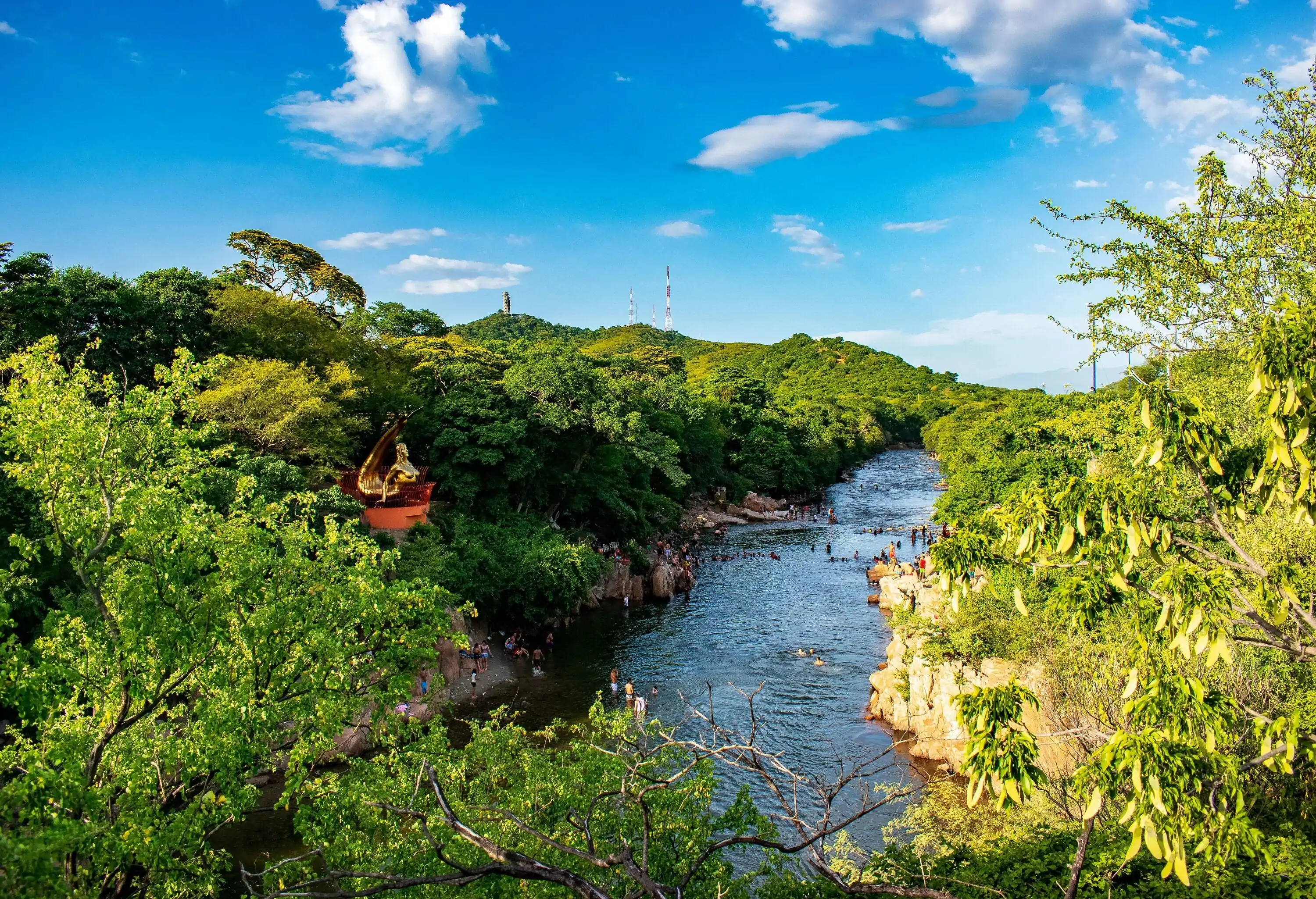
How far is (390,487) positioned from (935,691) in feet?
63.9

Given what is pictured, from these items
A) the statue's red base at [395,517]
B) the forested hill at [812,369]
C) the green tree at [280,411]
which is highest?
the forested hill at [812,369]

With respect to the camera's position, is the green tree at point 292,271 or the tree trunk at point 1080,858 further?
the green tree at point 292,271

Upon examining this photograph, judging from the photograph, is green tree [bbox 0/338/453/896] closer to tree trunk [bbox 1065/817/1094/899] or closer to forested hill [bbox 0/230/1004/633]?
forested hill [bbox 0/230/1004/633]

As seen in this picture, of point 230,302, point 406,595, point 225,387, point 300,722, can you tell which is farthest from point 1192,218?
point 230,302

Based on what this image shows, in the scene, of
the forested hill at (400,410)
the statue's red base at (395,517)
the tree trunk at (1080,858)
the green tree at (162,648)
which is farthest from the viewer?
the statue's red base at (395,517)

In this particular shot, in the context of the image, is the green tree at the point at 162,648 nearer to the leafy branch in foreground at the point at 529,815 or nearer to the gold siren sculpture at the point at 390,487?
the leafy branch in foreground at the point at 529,815

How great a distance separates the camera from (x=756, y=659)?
85.4 ft

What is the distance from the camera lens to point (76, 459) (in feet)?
28.4

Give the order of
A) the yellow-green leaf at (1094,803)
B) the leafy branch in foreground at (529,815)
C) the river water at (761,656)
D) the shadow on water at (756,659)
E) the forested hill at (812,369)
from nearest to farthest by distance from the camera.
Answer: the yellow-green leaf at (1094,803), the leafy branch in foreground at (529,815), the shadow on water at (756,659), the river water at (761,656), the forested hill at (812,369)

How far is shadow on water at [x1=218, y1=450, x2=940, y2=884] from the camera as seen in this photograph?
2011 centimetres

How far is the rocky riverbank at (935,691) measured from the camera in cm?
1603

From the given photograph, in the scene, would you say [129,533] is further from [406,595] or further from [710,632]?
[710,632]

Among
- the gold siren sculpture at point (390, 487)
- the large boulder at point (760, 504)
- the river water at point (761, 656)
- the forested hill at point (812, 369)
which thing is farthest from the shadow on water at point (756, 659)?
the forested hill at point (812, 369)

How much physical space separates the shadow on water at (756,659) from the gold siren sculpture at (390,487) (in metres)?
7.15
